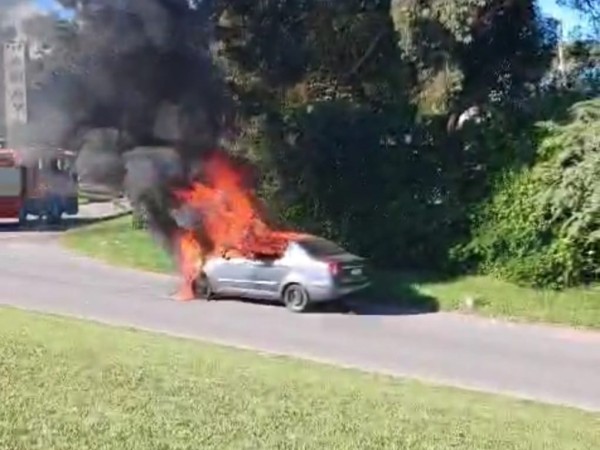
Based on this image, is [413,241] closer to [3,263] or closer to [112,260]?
[112,260]

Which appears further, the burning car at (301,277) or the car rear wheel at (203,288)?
the burning car at (301,277)

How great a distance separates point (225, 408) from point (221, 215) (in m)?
Answer: 4.01

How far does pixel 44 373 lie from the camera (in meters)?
7.13

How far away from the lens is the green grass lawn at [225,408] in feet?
17.8

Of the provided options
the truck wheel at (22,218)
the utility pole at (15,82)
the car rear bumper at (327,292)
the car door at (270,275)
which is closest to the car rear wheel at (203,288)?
the car door at (270,275)

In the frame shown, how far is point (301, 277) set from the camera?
1592 centimetres

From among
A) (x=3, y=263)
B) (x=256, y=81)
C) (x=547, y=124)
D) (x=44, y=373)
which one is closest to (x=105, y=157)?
(x=44, y=373)

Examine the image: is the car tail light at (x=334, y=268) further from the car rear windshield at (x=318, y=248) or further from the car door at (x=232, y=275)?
the car door at (x=232, y=275)

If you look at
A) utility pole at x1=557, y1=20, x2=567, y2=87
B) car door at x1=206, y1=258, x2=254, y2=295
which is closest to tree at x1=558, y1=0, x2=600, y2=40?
utility pole at x1=557, y1=20, x2=567, y2=87

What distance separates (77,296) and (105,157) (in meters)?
8.37

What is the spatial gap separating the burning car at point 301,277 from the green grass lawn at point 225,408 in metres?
5.72

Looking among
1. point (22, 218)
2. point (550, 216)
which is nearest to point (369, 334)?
point (550, 216)

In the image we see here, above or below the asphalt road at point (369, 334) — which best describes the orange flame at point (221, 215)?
above

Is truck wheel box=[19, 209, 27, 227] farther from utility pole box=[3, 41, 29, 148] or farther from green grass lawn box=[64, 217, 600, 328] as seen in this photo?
utility pole box=[3, 41, 29, 148]
